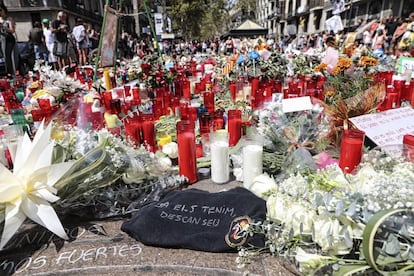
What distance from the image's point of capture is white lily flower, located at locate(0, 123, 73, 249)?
Answer: 1.39 metres

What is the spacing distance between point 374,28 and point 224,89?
9751mm

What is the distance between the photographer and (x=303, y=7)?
37.5 meters

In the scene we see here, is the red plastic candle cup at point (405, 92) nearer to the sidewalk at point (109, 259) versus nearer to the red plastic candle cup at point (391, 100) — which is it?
the red plastic candle cup at point (391, 100)

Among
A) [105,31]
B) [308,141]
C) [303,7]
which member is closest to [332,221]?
[308,141]

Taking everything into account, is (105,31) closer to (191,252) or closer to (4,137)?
(4,137)

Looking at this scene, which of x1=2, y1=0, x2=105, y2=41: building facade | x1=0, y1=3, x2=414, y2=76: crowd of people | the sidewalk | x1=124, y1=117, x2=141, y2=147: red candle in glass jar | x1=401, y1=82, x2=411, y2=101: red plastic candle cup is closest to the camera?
the sidewalk

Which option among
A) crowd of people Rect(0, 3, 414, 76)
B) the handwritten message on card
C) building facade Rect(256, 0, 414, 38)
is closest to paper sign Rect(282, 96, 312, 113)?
the handwritten message on card

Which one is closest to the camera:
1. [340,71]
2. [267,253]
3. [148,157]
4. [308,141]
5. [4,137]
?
[267,253]

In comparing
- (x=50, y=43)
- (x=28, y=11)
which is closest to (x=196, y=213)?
(x=50, y=43)

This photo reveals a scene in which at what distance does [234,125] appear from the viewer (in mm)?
2441

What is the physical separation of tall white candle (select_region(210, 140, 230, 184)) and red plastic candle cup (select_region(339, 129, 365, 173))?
721mm

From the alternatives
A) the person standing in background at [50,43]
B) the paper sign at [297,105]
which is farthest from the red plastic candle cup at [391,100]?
the person standing in background at [50,43]

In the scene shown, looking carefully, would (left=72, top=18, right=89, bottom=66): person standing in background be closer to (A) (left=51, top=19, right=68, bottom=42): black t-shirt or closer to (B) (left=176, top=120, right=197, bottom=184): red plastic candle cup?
(A) (left=51, top=19, right=68, bottom=42): black t-shirt

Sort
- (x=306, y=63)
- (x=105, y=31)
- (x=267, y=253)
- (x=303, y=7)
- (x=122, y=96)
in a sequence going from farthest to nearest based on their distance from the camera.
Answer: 1. (x=303, y=7)
2. (x=306, y=63)
3. (x=105, y=31)
4. (x=122, y=96)
5. (x=267, y=253)
